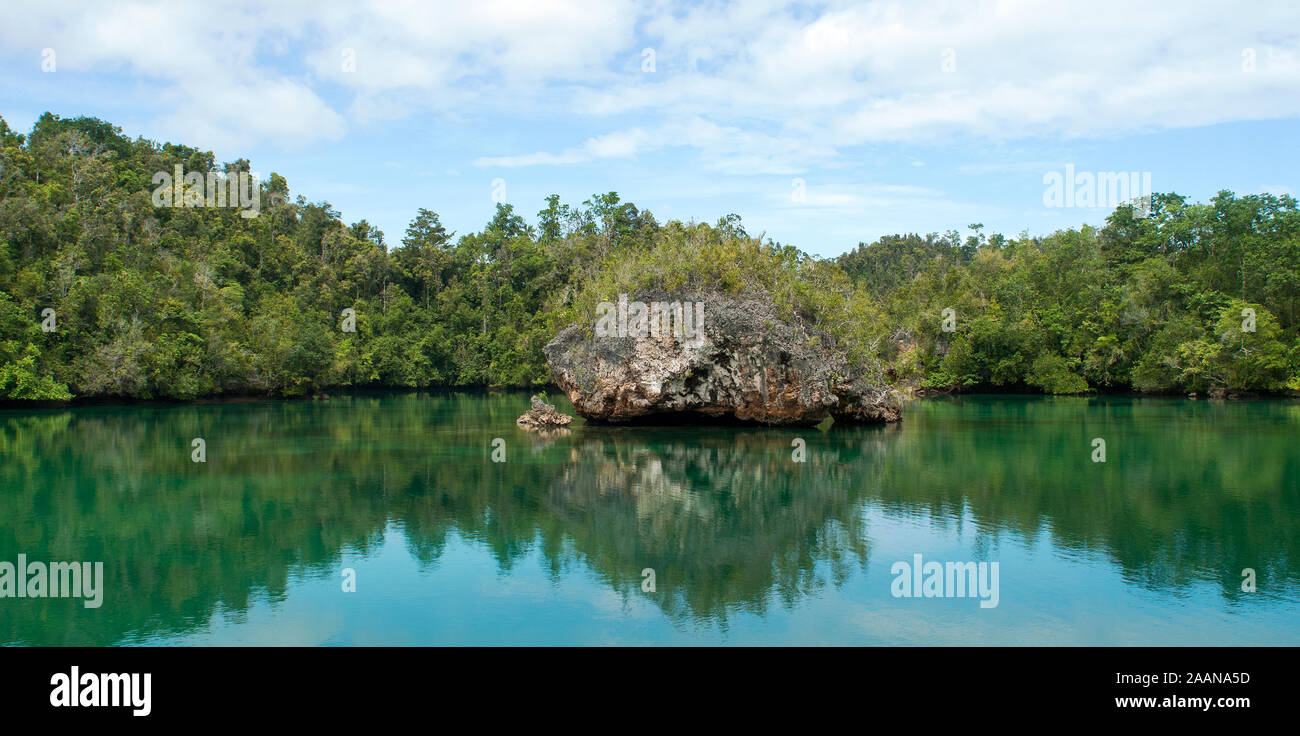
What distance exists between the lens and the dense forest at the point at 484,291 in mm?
39469

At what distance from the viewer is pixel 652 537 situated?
14.0m

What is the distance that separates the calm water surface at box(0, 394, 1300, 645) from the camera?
9695 mm

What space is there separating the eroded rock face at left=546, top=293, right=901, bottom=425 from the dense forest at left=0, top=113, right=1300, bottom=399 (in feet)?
4.84

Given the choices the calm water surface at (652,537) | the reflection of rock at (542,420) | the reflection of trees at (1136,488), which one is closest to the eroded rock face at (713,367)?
the reflection of rock at (542,420)

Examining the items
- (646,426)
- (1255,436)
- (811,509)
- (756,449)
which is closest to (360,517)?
(811,509)

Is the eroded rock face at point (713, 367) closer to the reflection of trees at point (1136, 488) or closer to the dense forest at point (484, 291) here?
the dense forest at point (484, 291)

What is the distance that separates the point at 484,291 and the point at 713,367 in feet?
159

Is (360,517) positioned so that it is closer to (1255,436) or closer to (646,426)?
(646,426)

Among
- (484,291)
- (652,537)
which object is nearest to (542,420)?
(652,537)

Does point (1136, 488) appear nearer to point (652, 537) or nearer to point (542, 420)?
point (652, 537)

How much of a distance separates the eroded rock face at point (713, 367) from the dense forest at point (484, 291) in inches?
58.1

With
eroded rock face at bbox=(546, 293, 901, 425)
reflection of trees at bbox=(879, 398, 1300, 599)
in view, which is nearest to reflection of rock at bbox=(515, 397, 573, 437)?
eroded rock face at bbox=(546, 293, 901, 425)

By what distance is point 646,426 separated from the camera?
105ft

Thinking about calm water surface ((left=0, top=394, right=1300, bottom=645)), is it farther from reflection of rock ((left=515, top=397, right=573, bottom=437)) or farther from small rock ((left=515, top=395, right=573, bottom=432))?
small rock ((left=515, top=395, right=573, bottom=432))
